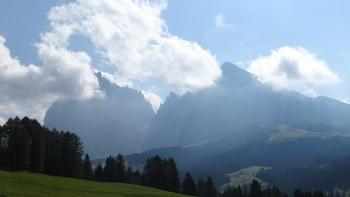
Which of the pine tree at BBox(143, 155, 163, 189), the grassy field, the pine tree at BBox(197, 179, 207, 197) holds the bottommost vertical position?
the grassy field

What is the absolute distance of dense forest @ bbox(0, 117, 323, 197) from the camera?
112812mm

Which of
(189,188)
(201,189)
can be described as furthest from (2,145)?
(201,189)

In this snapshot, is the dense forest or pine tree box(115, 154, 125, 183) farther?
pine tree box(115, 154, 125, 183)

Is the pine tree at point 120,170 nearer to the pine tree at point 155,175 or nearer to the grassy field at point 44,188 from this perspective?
the pine tree at point 155,175

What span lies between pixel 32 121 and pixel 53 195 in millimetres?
78145

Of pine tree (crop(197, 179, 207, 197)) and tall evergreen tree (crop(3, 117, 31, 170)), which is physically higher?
tall evergreen tree (crop(3, 117, 31, 170))

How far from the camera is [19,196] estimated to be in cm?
4850

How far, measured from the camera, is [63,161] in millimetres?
140000

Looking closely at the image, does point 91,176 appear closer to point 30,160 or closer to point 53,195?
point 30,160

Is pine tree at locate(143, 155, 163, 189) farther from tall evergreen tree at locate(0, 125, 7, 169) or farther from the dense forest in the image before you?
tall evergreen tree at locate(0, 125, 7, 169)

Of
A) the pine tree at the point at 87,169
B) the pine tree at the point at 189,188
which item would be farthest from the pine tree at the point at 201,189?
the pine tree at the point at 87,169

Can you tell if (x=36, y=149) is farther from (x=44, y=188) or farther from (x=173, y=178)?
(x=44, y=188)

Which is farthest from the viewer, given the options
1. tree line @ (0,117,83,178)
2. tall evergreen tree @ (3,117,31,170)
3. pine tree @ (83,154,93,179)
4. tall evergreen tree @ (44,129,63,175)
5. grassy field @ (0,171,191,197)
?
pine tree @ (83,154,93,179)

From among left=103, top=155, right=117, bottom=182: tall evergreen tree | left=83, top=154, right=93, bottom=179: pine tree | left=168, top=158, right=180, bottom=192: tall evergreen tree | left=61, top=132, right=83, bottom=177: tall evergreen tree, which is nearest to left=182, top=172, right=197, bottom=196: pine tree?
left=168, top=158, right=180, bottom=192: tall evergreen tree
